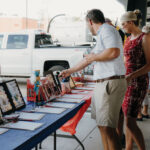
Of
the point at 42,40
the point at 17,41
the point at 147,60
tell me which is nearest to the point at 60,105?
the point at 147,60

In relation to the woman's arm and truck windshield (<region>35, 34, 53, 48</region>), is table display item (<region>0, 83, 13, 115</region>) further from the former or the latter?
truck windshield (<region>35, 34, 53, 48</region>)

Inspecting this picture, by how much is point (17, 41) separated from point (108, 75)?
21.7 feet

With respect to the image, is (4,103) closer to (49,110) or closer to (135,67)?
(49,110)

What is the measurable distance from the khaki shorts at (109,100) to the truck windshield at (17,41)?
6.28m

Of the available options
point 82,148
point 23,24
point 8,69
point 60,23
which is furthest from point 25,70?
point 23,24

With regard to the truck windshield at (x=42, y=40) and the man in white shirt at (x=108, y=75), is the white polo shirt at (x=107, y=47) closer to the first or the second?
the man in white shirt at (x=108, y=75)

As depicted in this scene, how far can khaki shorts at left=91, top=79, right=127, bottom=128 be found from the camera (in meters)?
2.27

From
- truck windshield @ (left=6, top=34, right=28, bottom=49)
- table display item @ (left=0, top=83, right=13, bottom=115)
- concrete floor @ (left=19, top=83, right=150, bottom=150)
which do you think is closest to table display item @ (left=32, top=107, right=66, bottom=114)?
table display item @ (left=0, top=83, right=13, bottom=115)

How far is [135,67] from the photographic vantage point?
2744mm

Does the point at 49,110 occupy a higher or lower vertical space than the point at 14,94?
lower

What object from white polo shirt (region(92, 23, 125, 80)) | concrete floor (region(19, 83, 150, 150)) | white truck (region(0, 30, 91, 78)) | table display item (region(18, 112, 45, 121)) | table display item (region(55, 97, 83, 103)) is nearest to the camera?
table display item (region(18, 112, 45, 121))

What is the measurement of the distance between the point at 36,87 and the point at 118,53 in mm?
937

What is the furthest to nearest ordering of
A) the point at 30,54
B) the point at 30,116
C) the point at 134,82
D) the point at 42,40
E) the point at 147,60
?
the point at 42,40 < the point at 30,54 < the point at 134,82 < the point at 147,60 < the point at 30,116

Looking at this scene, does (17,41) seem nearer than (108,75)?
No
